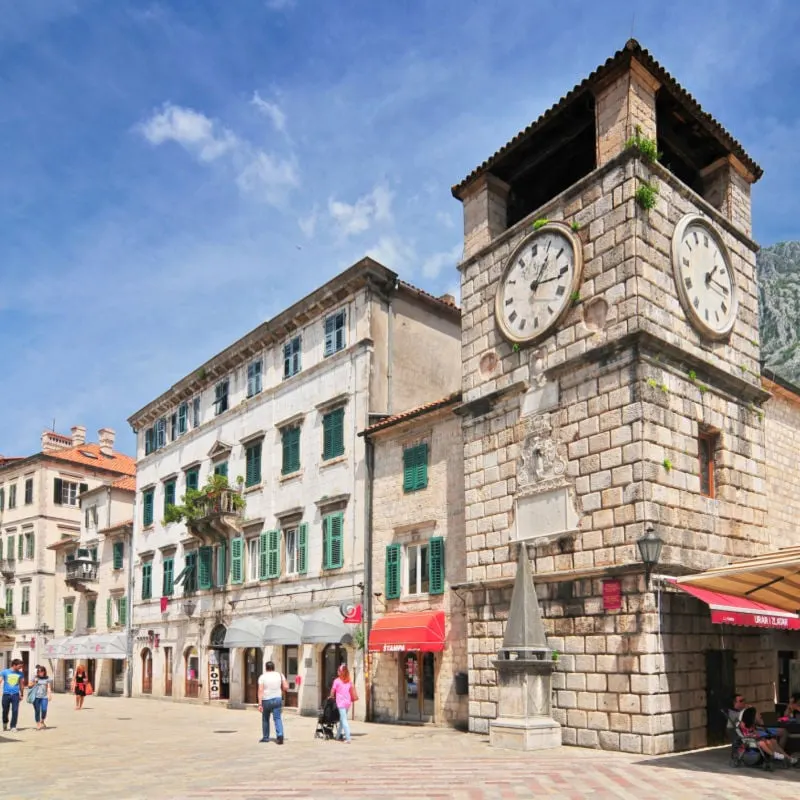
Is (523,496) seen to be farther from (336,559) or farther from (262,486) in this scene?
(262,486)

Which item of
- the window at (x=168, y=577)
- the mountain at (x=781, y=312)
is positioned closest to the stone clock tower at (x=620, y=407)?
the window at (x=168, y=577)

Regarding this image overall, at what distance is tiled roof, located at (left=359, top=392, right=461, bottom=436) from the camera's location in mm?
21406

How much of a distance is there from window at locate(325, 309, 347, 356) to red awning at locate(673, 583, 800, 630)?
14.2 meters

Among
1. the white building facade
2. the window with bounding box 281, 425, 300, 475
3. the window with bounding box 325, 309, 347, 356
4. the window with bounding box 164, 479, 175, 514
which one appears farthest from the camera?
the window with bounding box 164, 479, 175, 514

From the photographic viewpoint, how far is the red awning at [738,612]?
46.4 feet

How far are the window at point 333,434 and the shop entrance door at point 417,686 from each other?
6489 mm

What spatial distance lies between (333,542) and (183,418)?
512 inches

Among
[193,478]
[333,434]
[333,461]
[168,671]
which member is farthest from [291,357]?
[168,671]

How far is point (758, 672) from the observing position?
1758 centimetres

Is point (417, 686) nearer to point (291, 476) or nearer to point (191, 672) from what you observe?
point (291, 476)

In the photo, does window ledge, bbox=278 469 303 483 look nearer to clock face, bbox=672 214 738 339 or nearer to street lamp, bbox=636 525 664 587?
clock face, bbox=672 214 738 339

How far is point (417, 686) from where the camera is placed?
2181cm

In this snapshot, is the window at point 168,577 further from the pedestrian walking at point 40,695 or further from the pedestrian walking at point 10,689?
the pedestrian walking at point 10,689

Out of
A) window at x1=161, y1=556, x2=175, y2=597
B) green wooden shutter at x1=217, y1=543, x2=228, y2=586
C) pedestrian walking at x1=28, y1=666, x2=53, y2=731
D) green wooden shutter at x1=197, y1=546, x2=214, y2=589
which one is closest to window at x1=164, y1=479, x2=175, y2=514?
window at x1=161, y1=556, x2=175, y2=597
